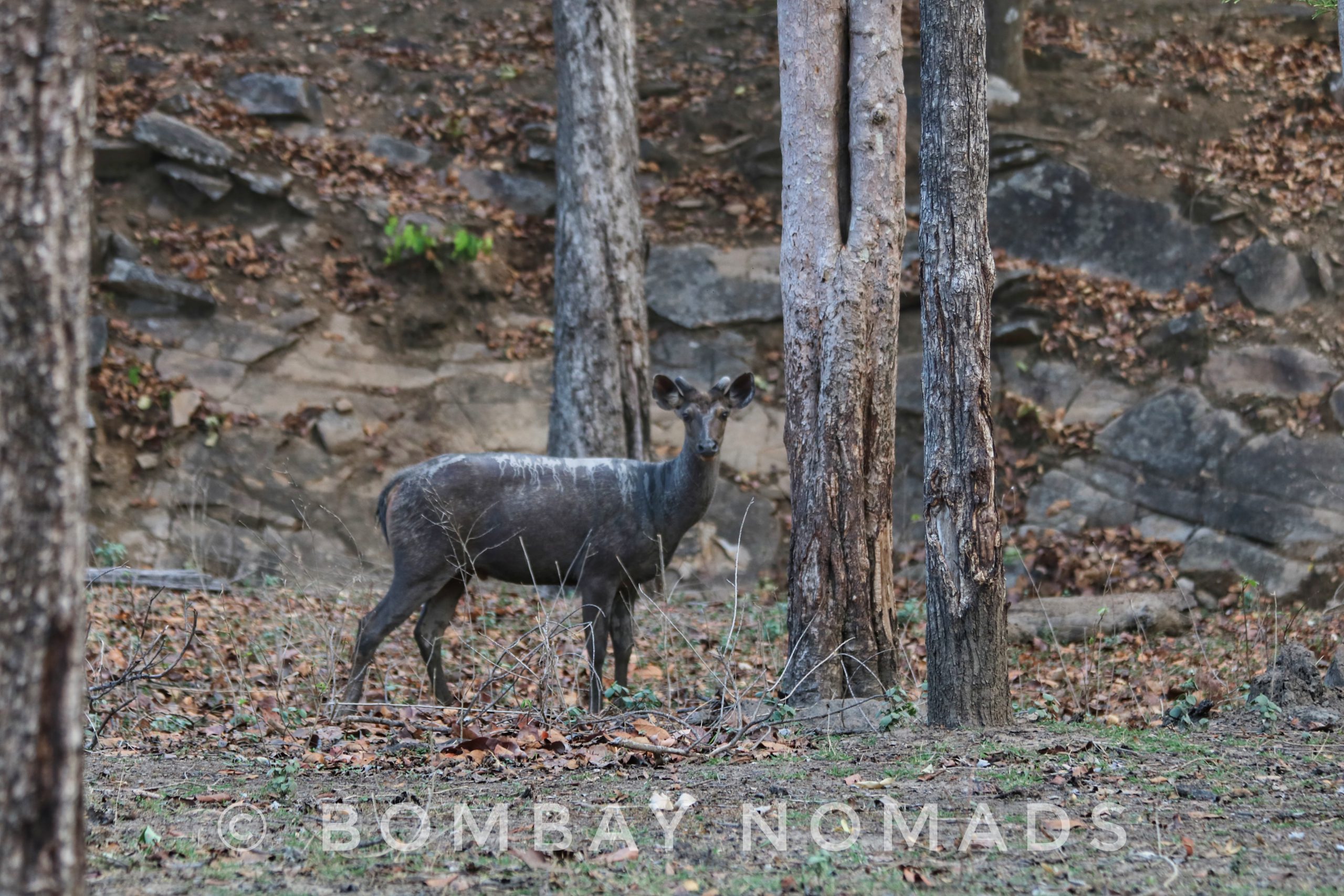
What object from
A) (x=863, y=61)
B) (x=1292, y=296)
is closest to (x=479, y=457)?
(x=863, y=61)

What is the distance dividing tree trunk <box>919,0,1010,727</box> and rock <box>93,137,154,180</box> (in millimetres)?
11320

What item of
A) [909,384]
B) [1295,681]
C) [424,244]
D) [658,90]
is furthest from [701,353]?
[1295,681]

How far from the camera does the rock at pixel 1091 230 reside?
14.6 m

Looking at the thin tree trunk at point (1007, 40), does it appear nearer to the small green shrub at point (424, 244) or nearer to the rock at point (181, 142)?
the small green shrub at point (424, 244)

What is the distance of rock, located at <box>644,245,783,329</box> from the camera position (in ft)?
49.2

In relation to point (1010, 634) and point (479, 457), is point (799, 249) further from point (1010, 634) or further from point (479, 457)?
point (1010, 634)

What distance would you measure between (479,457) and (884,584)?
3.20 meters

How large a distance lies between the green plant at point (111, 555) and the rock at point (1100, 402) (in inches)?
391

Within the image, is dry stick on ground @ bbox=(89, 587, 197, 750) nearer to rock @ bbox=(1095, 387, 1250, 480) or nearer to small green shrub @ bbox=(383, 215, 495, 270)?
small green shrub @ bbox=(383, 215, 495, 270)

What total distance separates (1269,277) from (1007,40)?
15.6ft

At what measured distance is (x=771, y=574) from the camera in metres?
13.3

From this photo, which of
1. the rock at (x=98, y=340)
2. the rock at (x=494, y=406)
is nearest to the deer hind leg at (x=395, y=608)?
the rock at (x=494, y=406)

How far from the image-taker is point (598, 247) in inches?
501

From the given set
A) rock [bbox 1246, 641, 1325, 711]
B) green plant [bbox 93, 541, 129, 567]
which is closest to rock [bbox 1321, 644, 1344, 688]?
rock [bbox 1246, 641, 1325, 711]
